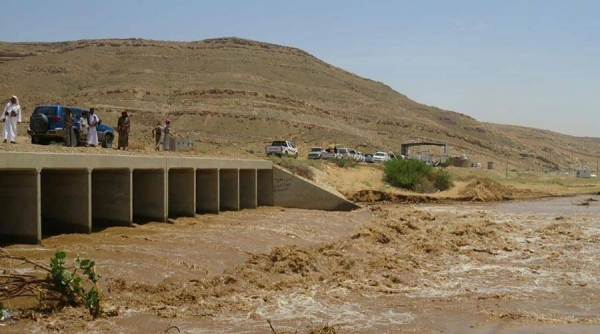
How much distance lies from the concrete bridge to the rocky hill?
2994cm

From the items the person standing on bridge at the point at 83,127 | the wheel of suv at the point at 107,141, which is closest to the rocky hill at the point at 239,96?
the wheel of suv at the point at 107,141

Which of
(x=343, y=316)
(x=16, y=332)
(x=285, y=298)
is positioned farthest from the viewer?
(x=285, y=298)

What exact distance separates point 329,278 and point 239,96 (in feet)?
233

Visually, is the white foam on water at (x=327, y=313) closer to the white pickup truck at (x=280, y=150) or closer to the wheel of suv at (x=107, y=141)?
the wheel of suv at (x=107, y=141)

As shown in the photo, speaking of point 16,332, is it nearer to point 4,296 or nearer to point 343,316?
point 4,296

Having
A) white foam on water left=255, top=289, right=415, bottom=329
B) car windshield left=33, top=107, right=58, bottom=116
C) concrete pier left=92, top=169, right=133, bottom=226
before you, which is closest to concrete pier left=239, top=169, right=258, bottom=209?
car windshield left=33, top=107, right=58, bottom=116

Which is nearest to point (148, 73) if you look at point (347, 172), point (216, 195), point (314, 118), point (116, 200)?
point (314, 118)

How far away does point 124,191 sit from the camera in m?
18.6

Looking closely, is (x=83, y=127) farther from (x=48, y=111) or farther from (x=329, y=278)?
(x=329, y=278)

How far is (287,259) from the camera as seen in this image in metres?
15.8

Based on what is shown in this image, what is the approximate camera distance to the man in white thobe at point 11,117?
18.1 metres

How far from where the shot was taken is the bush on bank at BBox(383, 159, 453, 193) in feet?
134

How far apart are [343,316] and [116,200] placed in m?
9.03

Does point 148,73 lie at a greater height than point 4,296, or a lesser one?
greater
